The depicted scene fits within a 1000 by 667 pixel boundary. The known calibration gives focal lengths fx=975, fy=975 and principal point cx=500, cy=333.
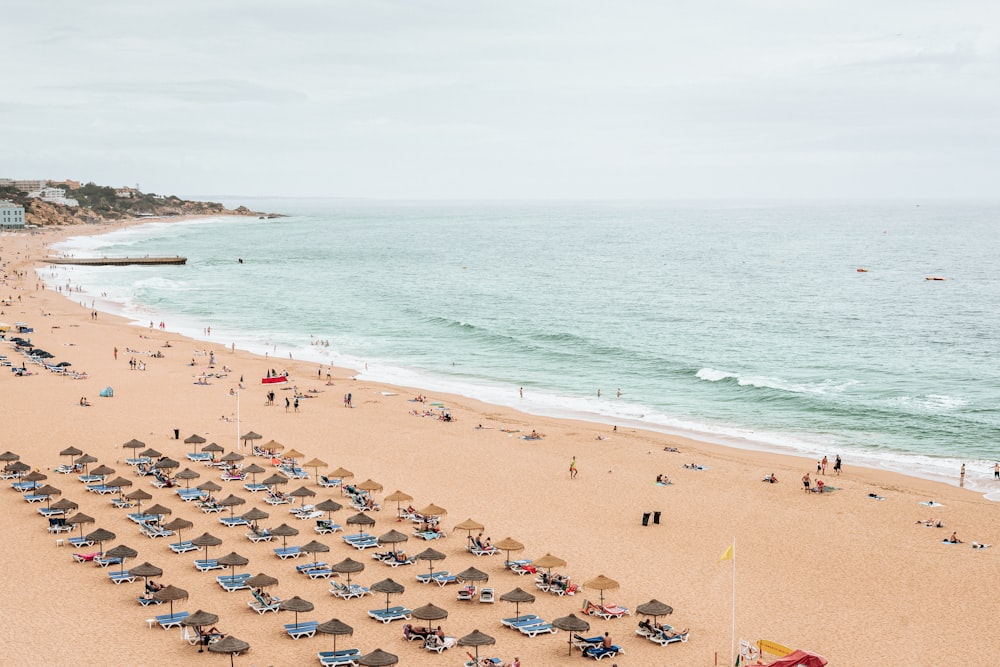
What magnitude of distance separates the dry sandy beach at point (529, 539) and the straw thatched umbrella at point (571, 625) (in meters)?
0.63

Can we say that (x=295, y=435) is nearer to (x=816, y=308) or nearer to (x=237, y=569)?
(x=237, y=569)

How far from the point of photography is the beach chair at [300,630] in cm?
2291

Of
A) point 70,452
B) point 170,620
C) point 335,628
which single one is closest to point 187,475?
point 70,452

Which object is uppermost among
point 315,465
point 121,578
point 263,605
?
point 315,465

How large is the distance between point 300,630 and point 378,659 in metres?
3.06

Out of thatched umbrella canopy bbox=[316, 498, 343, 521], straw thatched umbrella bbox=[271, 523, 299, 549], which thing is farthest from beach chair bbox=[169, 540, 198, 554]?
thatched umbrella canopy bbox=[316, 498, 343, 521]

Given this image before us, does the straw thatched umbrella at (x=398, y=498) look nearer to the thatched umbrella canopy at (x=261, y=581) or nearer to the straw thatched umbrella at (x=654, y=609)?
the thatched umbrella canopy at (x=261, y=581)

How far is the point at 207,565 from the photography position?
27.2 m

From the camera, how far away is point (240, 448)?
3988 cm

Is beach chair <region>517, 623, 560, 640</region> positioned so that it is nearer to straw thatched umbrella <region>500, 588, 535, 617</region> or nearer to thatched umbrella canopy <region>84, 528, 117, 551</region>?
straw thatched umbrella <region>500, 588, 535, 617</region>

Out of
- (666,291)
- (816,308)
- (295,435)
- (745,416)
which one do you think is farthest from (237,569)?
(666,291)

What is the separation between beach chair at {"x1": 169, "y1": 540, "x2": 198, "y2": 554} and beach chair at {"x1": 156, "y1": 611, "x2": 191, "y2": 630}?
4716mm

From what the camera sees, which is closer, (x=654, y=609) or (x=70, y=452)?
Answer: (x=654, y=609)

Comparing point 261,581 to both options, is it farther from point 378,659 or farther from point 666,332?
point 666,332
